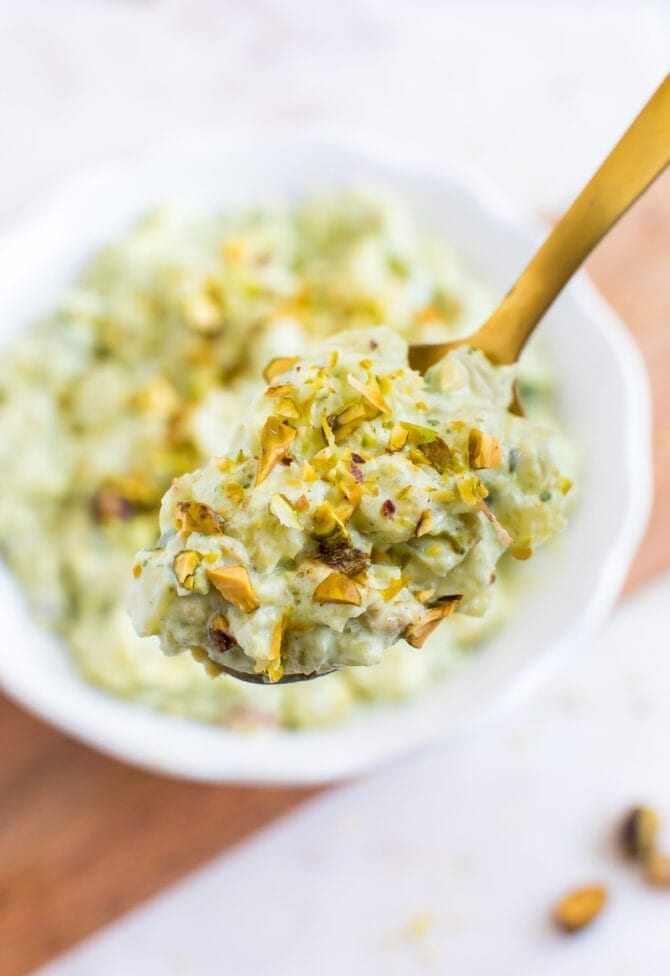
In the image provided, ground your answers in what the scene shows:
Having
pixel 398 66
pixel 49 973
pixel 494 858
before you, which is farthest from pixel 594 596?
pixel 398 66

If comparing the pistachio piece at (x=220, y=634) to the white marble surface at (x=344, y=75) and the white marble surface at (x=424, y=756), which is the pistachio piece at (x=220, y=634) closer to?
the white marble surface at (x=424, y=756)

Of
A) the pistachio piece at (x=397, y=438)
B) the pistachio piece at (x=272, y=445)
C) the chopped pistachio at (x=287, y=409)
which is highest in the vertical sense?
the pistachio piece at (x=397, y=438)

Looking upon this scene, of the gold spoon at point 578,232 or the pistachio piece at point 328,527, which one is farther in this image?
the gold spoon at point 578,232

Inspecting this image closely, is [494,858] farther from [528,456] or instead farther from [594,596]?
[528,456]

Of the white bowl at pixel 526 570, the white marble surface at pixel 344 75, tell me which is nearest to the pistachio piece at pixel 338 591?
the white bowl at pixel 526 570

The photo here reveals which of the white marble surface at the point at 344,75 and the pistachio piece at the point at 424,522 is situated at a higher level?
the pistachio piece at the point at 424,522

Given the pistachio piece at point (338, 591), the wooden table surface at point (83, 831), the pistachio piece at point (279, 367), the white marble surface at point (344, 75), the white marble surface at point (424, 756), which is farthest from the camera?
the white marble surface at point (344, 75)
